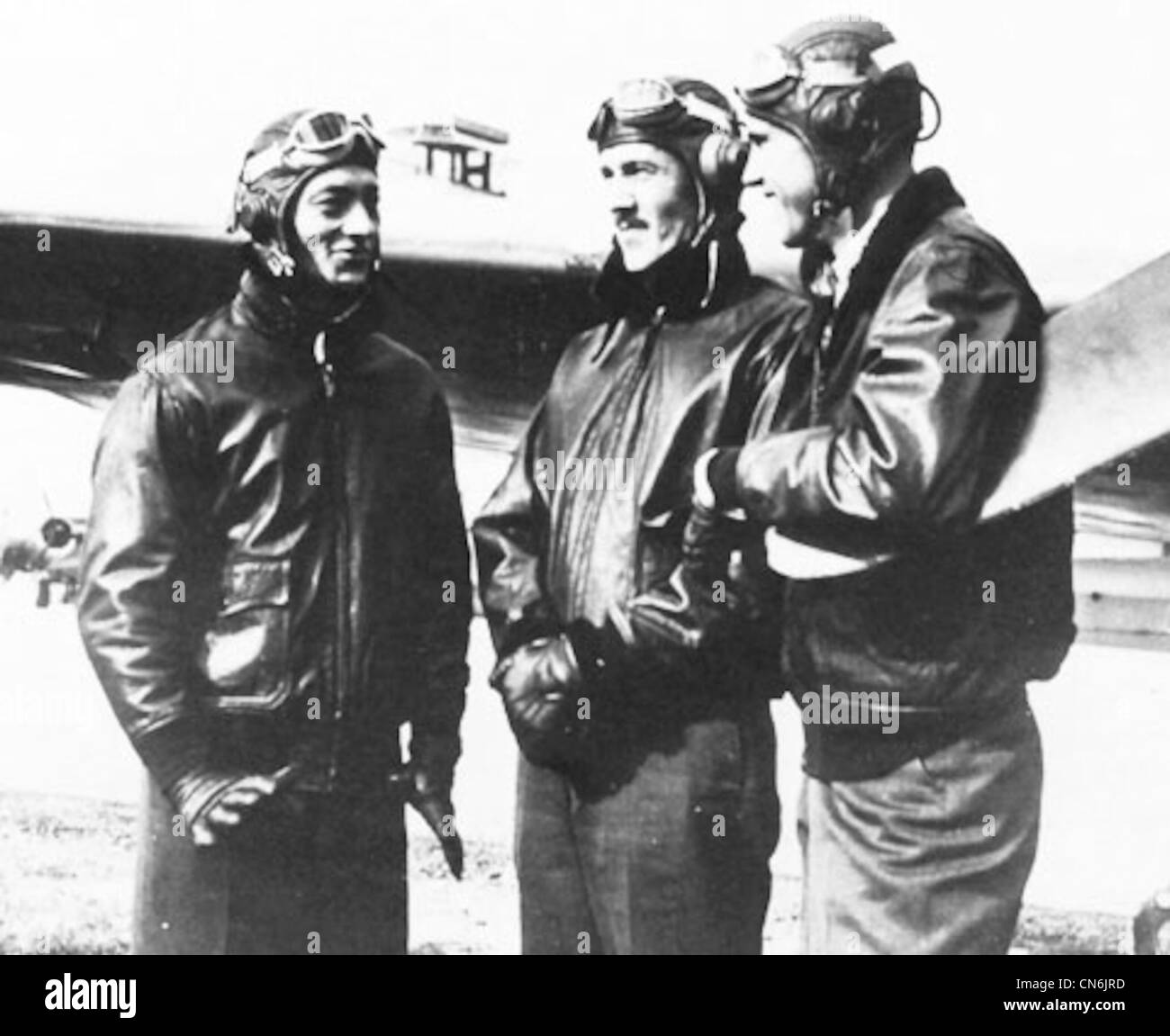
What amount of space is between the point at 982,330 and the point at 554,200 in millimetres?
1128

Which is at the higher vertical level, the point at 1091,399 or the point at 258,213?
the point at 258,213

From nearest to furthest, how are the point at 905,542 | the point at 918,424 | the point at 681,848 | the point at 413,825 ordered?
1. the point at 918,424
2. the point at 905,542
3. the point at 681,848
4. the point at 413,825

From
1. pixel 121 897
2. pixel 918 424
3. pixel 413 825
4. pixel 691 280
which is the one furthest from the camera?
pixel 121 897

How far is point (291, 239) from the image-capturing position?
13.7 feet

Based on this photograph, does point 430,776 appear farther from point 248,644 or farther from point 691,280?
point 691,280

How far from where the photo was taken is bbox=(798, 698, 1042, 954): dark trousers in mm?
3736

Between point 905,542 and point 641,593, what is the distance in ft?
1.75

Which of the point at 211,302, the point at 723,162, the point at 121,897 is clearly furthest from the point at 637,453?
the point at 121,897

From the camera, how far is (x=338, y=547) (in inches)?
165

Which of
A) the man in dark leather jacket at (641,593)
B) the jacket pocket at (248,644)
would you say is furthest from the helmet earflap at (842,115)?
the jacket pocket at (248,644)

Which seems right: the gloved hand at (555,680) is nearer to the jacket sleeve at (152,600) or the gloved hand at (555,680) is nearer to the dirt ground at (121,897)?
the dirt ground at (121,897)

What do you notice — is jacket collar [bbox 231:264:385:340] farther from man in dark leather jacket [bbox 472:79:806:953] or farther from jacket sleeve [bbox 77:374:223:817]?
man in dark leather jacket [bbox 472:79:806:953]
